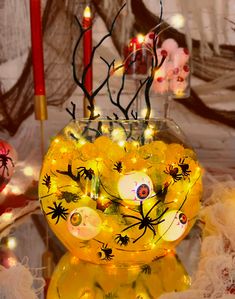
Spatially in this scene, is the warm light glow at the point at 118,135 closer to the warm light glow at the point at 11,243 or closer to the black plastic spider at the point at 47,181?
the black plastic spider at the point at 47,181

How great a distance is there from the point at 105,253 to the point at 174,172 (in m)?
0.12

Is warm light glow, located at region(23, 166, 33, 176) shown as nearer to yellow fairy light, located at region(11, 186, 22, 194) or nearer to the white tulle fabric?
yellow fairy light, located at region(11, 186, 22, 194)

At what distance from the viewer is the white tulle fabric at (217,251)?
16.8 inches

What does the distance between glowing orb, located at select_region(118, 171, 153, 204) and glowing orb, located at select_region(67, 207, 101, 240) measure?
0.04 metres

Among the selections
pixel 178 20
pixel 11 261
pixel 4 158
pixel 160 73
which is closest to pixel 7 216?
pixel 4 158

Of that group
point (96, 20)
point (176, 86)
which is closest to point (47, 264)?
point (176, 86)

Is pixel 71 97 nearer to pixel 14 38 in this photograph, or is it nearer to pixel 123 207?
pixel 14 38

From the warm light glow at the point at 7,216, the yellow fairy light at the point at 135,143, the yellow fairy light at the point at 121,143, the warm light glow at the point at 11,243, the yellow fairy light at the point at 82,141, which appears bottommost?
the warm light glow at the point at 7,216

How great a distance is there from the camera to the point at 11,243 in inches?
23.3

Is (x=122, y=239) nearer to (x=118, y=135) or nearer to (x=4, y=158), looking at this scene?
(x=118, y=135)

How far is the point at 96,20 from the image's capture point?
1.05 metres

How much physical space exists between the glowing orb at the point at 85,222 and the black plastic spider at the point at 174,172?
0.09 meters

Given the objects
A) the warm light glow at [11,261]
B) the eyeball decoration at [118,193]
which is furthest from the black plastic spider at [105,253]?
the warm light glow at [11,261]

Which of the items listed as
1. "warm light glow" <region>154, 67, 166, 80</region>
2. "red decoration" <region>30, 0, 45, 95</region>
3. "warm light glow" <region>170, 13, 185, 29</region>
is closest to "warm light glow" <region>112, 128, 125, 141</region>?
"red decoration" <region>30, 0, 45, 95</region>
